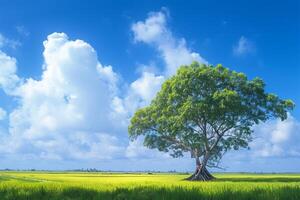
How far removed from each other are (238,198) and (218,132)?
44.2 m

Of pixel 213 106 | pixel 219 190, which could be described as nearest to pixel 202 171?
pixel 213 106

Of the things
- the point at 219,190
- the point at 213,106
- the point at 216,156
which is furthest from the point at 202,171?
the point at 219,190

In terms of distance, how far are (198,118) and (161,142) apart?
29.5 ft

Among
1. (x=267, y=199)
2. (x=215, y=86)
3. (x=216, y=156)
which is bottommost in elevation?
(x=267, y=199)

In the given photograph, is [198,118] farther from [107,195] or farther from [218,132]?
[107,195]

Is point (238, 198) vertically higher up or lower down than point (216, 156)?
lower down

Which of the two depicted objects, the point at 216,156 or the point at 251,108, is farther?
the point at 216,156

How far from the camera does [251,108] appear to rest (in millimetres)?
57188

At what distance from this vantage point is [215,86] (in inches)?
2254

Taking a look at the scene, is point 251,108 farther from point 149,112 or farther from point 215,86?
point 149,112

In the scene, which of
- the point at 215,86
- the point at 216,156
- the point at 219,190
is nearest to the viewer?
the point at 219,190

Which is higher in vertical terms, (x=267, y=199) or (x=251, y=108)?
(x=251, y=108)

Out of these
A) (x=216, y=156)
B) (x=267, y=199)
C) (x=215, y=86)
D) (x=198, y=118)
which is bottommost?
(x=267, y=199)

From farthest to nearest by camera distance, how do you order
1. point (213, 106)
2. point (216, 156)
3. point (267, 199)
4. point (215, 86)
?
point (216, 156)
point (215, 86)
point (213, 106)
point (267, 199)
